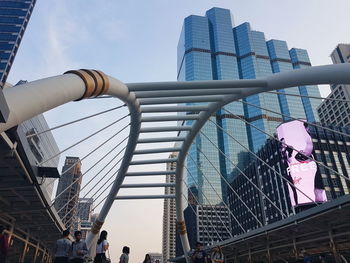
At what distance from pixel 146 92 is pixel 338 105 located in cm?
10907

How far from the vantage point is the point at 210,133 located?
13488 cm

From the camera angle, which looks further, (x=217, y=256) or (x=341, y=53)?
(x=341, y=53)

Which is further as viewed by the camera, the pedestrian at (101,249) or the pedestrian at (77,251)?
the pedestrian at (101,249)

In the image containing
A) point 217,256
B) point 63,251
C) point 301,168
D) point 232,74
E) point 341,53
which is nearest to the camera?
point 63,251

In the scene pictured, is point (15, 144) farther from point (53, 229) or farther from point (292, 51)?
point (292, 51)

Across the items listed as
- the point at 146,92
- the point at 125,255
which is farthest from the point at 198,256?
the point at 146,92

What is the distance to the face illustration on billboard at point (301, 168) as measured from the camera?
50375 mm

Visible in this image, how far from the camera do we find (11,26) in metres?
102

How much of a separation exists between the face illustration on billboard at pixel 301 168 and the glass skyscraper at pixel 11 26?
271ft

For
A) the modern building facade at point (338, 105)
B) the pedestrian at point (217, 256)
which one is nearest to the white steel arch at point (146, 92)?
the pedestrian at point (217, 256)

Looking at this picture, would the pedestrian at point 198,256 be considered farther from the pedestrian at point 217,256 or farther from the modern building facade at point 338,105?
the modern building facade at point 338,105

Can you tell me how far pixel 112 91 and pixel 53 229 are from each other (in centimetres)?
1300

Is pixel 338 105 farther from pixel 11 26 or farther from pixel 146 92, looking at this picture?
pixel 11 26

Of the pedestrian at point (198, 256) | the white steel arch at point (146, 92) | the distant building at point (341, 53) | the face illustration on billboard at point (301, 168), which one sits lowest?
the pedestrian at point (198, 256)
